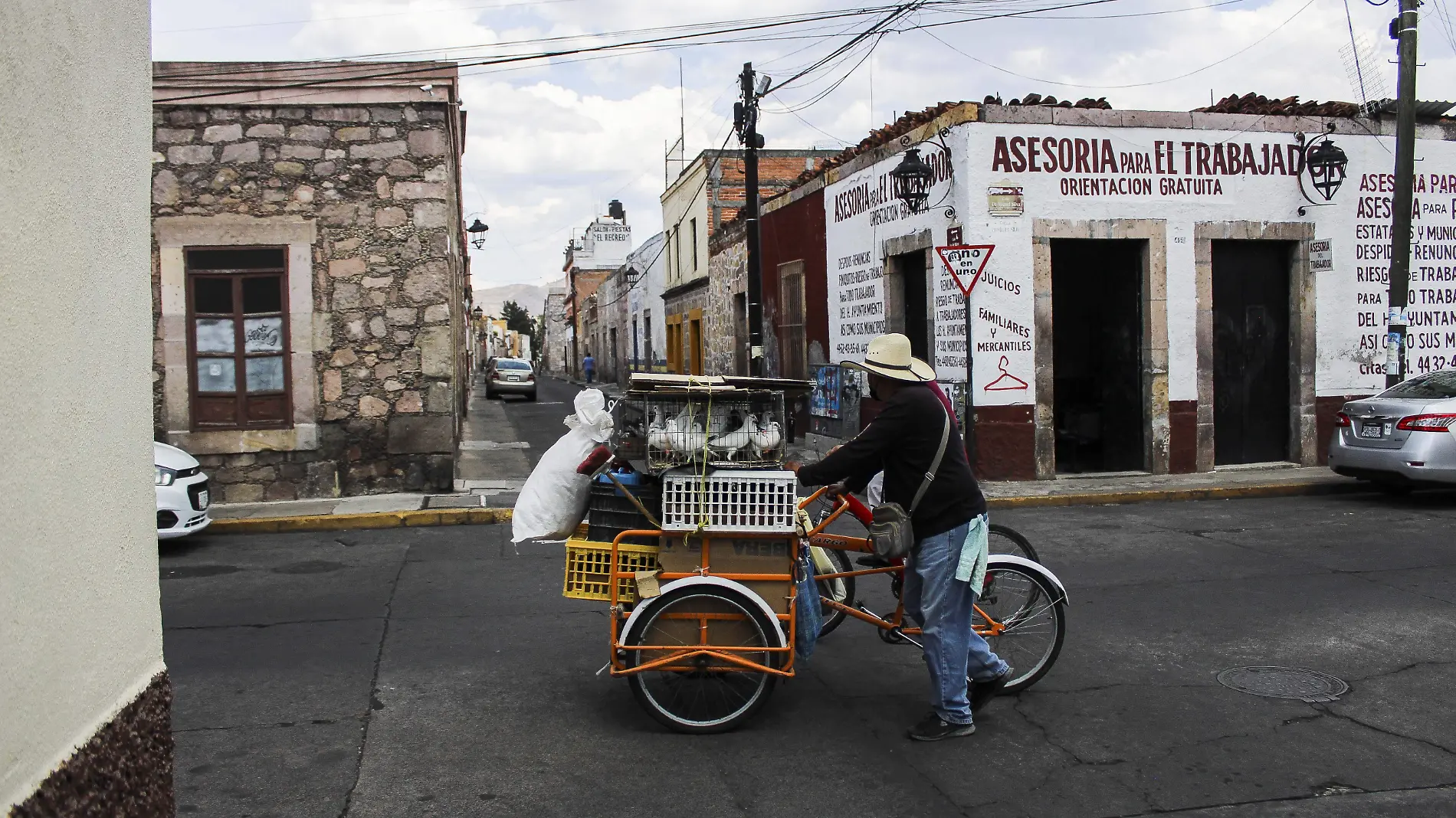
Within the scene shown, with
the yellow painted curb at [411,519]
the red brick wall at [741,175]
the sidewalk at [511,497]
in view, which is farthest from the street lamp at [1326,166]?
the red brick wall at [741,175]

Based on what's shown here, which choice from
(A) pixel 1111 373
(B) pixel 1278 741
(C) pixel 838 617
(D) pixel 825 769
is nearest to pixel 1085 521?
(A) pixel 1111 373

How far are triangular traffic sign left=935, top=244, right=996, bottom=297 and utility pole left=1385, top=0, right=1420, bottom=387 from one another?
5198 millimetres

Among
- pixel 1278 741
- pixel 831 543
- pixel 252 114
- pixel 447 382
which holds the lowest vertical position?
pixel 1278 741

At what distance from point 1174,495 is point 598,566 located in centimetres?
946

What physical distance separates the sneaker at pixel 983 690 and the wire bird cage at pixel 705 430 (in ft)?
4.37

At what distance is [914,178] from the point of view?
14.4 metres

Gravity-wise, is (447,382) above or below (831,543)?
above

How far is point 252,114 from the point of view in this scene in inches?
478

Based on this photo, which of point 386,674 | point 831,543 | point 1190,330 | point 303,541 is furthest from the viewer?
point 1190,330

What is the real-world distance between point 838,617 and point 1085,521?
5704 mm

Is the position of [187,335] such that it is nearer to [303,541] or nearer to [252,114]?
[252,114]

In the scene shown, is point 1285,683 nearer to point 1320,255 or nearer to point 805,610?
point 805,610

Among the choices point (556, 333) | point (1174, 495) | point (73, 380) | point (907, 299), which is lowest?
point (1174, 495)

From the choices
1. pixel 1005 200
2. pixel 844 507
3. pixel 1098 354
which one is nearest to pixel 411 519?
pixel 844 507
